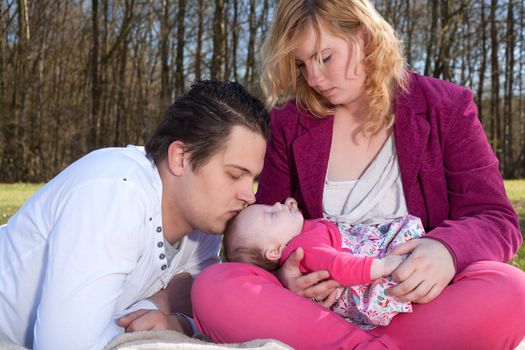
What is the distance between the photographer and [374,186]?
2881 millimetres

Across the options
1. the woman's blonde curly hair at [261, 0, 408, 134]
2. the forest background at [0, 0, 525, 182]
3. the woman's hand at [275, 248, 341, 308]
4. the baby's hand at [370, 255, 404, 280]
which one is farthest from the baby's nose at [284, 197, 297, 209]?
the forest background at [0, 0, 525, 182]

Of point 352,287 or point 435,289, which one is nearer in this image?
point 435,289

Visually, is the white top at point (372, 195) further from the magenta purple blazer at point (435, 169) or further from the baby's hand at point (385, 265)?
the baby's hand at point (385, 265)

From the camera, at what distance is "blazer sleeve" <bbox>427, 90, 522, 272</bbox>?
2.38 meters

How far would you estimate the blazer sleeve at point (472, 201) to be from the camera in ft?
7.82

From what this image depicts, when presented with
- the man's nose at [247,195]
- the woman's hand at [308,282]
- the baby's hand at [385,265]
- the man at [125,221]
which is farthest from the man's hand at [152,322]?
the baby's hand at [385,265]

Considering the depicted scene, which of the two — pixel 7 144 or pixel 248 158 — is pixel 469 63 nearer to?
pixel 7 144

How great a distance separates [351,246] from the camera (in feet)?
8.32

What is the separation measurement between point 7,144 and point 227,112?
60.1ft

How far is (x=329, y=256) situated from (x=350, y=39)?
104 centimetres

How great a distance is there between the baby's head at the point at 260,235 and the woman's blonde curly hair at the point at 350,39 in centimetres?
69

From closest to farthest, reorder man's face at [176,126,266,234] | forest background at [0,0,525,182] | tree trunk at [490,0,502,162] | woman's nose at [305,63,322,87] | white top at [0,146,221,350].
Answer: white top at [0,146,221,350] < man's face at [176,126,266,234] < woman's nose at [305,63,322,87] < forest background at [0,0,525,182] < tree trunk at [490,0,502,162]

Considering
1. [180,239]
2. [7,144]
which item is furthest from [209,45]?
[180,239]

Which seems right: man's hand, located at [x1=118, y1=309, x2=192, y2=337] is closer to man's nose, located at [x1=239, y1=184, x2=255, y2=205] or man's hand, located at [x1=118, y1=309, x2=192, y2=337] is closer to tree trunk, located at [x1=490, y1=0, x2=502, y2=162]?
man's nose, located at [x1=239, y1=184, x2=255, y2=205]
